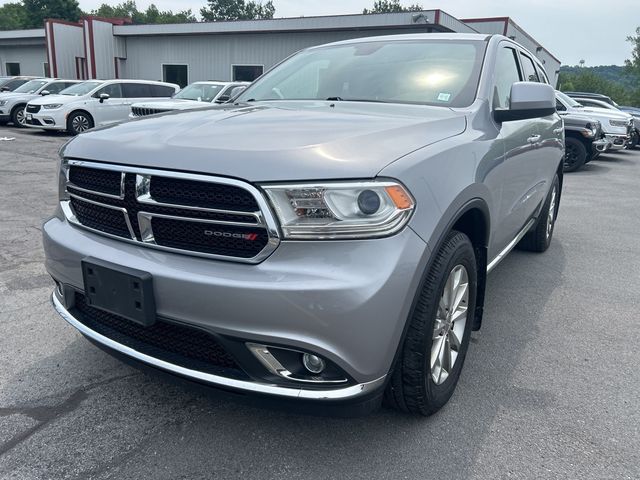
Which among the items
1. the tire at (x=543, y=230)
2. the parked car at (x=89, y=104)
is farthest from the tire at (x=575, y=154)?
the parked car at (x=89, y=104)

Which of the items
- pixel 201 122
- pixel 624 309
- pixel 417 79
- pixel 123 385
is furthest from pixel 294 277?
pixel 624 309

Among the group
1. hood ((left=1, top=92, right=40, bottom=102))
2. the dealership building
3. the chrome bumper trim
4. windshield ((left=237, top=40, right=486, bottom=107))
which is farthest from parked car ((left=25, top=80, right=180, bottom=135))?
the chrome bumper trim

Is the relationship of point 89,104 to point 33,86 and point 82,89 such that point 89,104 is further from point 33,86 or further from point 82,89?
point 33,86

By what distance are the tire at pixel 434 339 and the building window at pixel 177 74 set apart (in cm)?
2442

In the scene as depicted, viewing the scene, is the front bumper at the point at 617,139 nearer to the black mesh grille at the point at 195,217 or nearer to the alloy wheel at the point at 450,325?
the alloy wheel at the point at 450,325

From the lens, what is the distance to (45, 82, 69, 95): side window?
16617mm

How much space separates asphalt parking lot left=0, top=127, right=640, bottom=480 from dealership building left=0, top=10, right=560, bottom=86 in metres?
15.8

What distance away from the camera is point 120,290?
Result: 6.51ft

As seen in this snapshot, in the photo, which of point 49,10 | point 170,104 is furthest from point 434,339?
point 49,10

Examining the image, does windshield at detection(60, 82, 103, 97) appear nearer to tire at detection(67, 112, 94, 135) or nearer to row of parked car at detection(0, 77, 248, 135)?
row of parked car at detection(0, 77, 248, 135)

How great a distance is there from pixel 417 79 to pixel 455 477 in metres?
2.13

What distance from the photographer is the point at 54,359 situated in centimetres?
287

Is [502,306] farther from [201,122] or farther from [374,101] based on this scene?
[201,122]

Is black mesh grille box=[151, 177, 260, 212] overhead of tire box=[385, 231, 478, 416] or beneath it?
overhead
